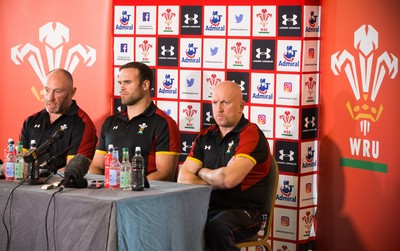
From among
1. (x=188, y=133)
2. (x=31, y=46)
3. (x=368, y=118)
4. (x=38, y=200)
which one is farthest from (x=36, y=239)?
(x=31, y=46)

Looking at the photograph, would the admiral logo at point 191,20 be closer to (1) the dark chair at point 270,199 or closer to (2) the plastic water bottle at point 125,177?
(1) the dark chair at point 270,199

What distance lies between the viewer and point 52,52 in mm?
6309

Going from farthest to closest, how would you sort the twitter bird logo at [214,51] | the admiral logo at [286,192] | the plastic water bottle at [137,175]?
1. the twitter bird logo at [214,51]
2. the admiral logo at [286,192]
3. the plastic water bottle at [137,175]

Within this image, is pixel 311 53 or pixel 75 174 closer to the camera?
pixel 75 174

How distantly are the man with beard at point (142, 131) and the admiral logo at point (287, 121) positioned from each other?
82 cm

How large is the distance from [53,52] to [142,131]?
69.8 inches

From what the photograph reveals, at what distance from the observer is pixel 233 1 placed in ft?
17.7

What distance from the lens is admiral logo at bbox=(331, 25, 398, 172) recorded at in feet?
15.9

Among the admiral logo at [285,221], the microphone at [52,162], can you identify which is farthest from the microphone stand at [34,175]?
the admiral logo at [285,221]

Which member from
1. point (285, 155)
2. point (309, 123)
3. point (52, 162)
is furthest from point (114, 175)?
point (309, 123)

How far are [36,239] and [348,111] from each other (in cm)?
238

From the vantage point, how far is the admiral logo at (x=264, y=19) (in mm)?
5266

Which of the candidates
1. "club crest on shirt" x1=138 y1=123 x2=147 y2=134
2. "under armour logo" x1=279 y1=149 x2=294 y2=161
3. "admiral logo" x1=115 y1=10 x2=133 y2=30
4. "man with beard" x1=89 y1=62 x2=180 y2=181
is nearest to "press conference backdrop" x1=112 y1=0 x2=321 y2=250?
"under armour logo" x1=279 y1=149 x2=294 y2=161

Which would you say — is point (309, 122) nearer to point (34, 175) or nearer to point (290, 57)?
point (290, 57)
